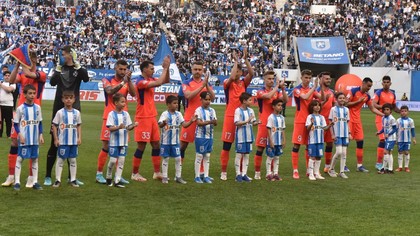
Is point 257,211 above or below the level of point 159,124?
below

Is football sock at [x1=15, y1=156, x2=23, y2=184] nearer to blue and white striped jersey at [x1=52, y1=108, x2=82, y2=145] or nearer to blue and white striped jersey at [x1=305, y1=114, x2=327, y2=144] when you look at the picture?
blue and white striped jersey at [x1=52, y1=108, x2=82, y2=145]

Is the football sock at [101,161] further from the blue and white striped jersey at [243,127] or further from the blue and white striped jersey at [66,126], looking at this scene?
the blue and white striped jersey at [243,127]

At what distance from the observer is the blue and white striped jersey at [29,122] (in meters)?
12.0

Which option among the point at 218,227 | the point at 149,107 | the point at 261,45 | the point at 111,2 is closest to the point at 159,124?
the point at 149,107

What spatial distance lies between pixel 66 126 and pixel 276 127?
13.5ft

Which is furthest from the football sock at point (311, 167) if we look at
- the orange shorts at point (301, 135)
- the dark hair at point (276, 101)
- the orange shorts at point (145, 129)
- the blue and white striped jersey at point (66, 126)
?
the blue and white striped jersey at point (66, 126)

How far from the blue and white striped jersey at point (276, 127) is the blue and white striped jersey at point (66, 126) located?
12.6 ft

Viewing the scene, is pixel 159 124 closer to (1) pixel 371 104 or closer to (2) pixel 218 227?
(2) pixel 218 227

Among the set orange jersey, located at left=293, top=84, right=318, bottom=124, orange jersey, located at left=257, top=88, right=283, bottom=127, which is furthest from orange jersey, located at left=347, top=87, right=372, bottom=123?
orange jersey, located at left=257, top=88, right=283, bottom=127

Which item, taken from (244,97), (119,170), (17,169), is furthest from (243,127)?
(17,169)

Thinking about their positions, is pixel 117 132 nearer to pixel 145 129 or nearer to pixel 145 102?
pixel 145 129

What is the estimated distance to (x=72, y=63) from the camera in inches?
507

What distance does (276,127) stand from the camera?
47.2 feet

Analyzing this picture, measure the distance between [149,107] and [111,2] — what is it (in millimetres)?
50481
